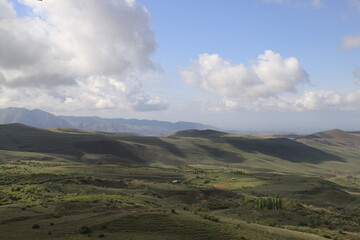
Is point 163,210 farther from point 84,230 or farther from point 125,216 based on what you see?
point 84,230

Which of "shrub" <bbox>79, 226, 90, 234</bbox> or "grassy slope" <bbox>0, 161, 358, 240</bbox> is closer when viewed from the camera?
"shrub" <bbox>79, 226, 90, 234</bbox>

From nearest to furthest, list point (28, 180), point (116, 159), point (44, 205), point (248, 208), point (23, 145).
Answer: point (44, 205), point (248, 208), point (28, 180), point (116, 159), point (23, 145)

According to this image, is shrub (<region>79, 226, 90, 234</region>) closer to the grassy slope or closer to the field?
the field

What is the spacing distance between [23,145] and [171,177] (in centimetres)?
13044

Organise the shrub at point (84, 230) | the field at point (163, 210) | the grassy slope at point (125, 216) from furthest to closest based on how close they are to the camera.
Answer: the field at point (163, 210) < the grassy slope at point (125, 216) < the shrub at point (84, 230)

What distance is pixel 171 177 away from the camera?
332 feet

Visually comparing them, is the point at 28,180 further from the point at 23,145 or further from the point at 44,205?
the point at 23,145

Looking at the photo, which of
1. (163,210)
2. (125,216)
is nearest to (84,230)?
Result: (125,216)

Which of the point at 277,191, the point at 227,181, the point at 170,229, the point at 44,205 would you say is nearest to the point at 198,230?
the point at 170,229

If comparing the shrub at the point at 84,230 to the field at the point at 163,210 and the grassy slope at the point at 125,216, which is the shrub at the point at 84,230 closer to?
the field at the point at 163,210

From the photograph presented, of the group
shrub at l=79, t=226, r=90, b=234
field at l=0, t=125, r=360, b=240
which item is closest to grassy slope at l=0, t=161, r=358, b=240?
field at l=0, t=125, r=360, b=240

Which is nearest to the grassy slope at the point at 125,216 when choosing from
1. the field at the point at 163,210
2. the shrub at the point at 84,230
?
the field at the point at 163,210

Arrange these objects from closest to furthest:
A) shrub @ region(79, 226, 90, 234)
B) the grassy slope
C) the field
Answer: shrub @ region(79, 226, 90, 234) < the grassy slope < the field

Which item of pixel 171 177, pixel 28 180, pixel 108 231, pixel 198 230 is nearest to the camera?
pixel 108 231
